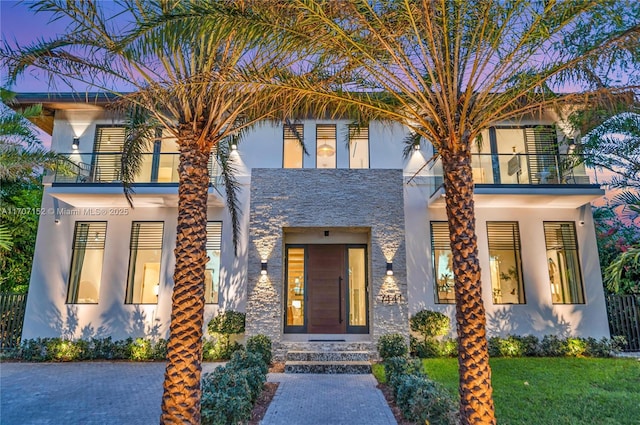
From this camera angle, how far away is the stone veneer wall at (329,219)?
10.7 meters

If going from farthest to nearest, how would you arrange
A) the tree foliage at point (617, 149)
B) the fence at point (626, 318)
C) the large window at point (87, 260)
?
the large window at point (87, 260), the fence at point (626, 318), the tree foliage at point (617, 149)

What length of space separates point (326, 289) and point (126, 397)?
647 cm

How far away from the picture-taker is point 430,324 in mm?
10602

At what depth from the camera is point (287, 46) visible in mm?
4793

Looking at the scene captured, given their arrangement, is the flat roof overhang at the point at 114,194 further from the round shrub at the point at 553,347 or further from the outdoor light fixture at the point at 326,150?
the round shrub at the point at 553,347

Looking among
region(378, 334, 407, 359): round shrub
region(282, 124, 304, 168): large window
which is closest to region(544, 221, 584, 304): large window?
region(378, 334, 407, 359): round shrub

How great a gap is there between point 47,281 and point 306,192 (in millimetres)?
8606

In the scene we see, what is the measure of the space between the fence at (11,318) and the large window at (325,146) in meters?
10.5

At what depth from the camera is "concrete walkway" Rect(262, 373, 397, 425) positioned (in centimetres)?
601

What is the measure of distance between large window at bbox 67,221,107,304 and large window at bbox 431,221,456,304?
10718mm

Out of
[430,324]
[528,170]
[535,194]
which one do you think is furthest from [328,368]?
[528,170]

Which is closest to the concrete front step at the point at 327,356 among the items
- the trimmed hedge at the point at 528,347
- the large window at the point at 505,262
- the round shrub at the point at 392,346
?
the round shrub at the point at 392,346

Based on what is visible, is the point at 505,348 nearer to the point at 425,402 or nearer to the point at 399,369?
the point at 399,369

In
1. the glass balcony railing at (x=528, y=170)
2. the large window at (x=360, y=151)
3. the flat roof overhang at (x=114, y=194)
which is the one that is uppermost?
the large window at (x=360, y=151)
